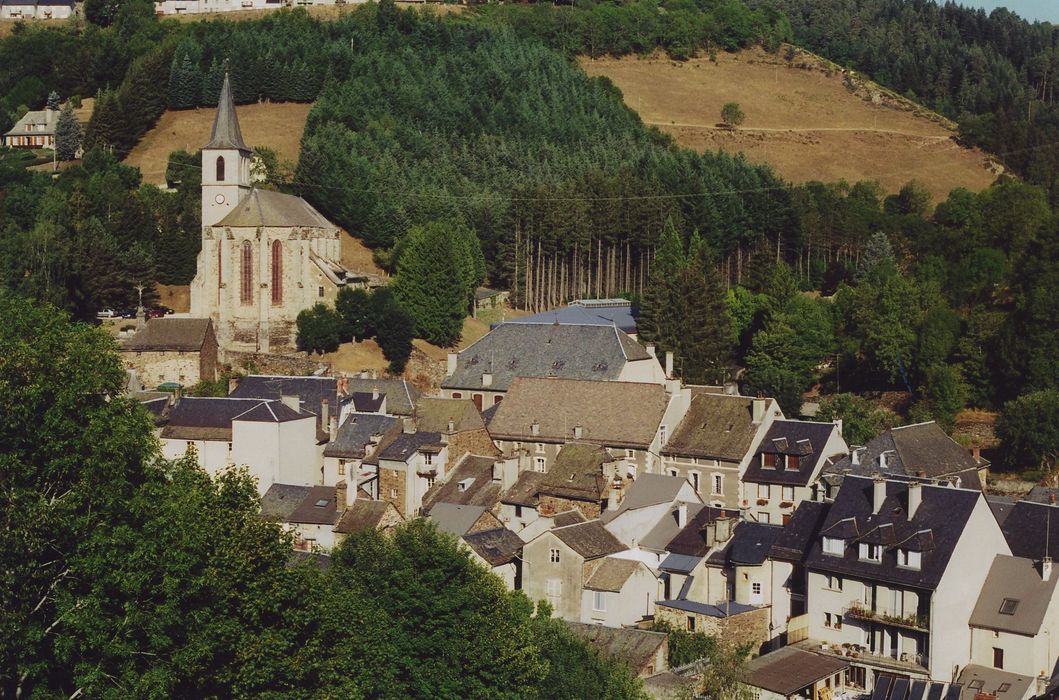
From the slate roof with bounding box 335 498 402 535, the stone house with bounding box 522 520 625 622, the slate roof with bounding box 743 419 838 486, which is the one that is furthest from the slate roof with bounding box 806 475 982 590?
the slate roof with bounding box 335 498 402 535

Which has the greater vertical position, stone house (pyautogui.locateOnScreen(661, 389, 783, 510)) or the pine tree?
the pine tree

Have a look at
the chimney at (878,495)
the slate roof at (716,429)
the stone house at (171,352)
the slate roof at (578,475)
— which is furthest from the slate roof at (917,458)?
the stone house at (171,352)

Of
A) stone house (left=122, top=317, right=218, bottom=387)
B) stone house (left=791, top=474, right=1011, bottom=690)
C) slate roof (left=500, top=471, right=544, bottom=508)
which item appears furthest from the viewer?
stone house (left=122, top=317, right=218, bottom=387)

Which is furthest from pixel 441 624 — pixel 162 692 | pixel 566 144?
pixel 566 144

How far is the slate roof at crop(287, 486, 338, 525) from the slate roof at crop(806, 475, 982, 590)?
18.0 meters

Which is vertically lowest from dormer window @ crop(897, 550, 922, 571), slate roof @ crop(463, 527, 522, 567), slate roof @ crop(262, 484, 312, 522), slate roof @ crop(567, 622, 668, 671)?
slate roof @ crop(262, 484, 312, 522)

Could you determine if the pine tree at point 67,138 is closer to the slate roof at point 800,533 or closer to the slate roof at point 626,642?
the slate roof at point 800,533

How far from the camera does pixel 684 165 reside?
108 metres

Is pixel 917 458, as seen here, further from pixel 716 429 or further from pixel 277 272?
pixel 277 272

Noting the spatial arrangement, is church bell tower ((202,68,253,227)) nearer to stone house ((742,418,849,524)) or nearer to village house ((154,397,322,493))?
village house ((154,397,322,493))

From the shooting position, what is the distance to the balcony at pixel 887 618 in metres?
43.5

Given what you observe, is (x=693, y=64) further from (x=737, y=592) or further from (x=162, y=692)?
(x=162, y=692)

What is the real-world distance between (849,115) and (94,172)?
74868mm

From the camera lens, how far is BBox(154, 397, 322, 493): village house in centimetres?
6116
